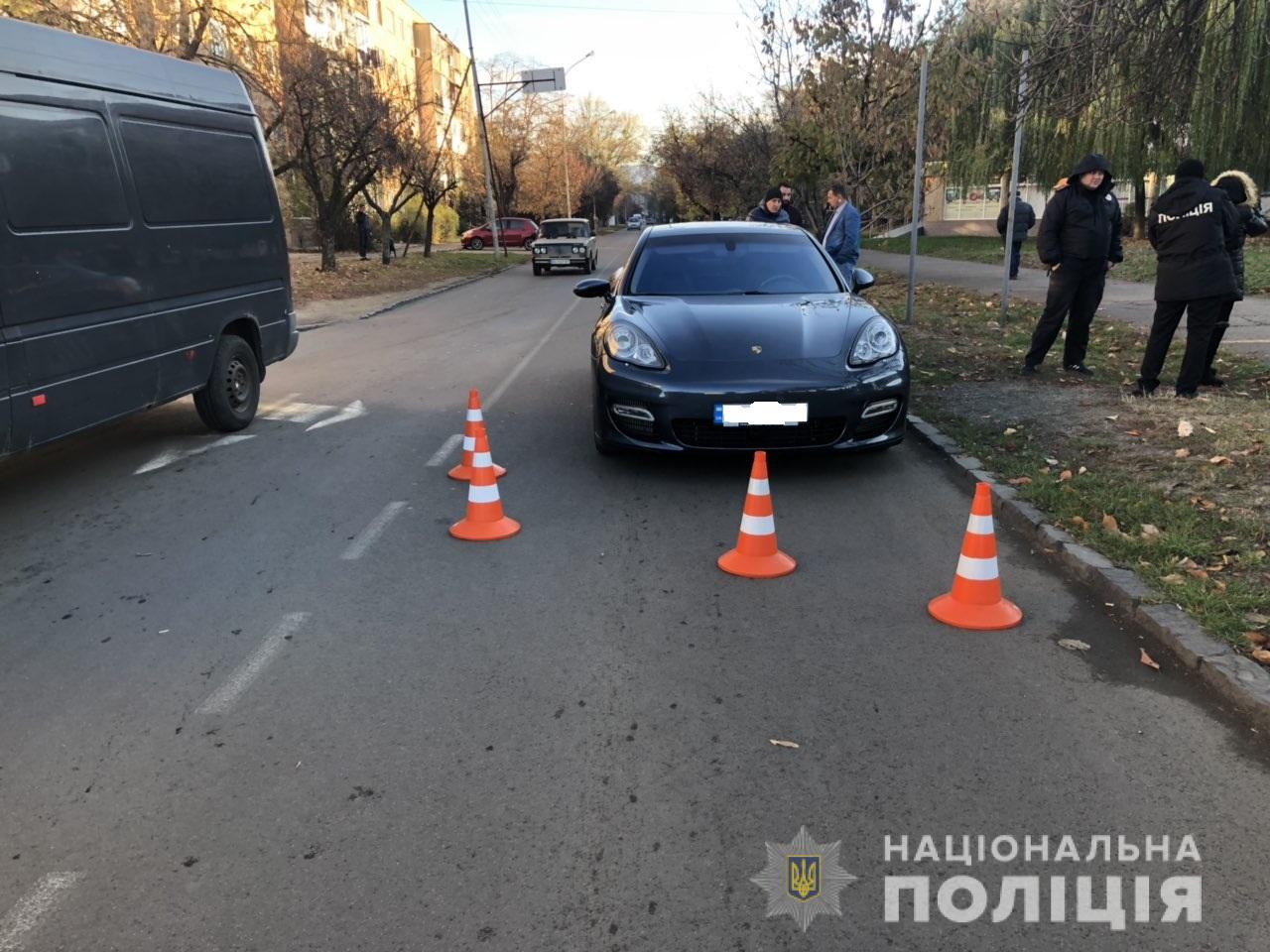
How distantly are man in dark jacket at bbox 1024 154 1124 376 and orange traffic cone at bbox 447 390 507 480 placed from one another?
5233 millimetres

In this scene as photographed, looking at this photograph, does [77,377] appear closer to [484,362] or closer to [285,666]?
[285,666]

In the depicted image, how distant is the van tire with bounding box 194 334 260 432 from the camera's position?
7.45 metres

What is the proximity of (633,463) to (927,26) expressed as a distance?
13.7 m

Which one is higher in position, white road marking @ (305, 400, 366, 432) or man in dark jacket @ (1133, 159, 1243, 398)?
man in dark jacket @ (1133, 159, 1243, 398)

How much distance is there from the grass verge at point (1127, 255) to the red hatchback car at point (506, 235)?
18.0m

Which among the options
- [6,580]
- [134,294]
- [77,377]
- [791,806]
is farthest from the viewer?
[134,294]

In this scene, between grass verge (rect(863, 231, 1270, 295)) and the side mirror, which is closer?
the side mirror

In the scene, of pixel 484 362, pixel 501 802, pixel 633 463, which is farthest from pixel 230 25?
pixel 501 802

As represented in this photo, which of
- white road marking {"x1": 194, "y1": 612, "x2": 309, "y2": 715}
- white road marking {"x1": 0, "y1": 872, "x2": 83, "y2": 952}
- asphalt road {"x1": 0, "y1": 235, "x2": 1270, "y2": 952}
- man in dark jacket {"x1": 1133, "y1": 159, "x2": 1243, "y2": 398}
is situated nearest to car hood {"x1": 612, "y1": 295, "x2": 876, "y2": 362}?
asphalt road {"x1": 0, "y1": 235, "x2": 1270, "y2": 952}

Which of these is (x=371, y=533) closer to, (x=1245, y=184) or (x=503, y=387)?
(x=503, y=387)

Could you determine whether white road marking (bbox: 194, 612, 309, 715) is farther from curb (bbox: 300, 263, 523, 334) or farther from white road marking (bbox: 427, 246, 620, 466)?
curb (bbox: 300, 263, 523, 334)

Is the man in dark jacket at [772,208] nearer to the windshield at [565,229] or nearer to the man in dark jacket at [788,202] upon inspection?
the man in dark jacket at [788,202]

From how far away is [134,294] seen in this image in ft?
20.4

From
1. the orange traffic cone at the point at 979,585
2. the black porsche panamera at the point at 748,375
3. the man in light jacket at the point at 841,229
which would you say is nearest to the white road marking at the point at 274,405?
the black porsche panamera at the point at 748,375
